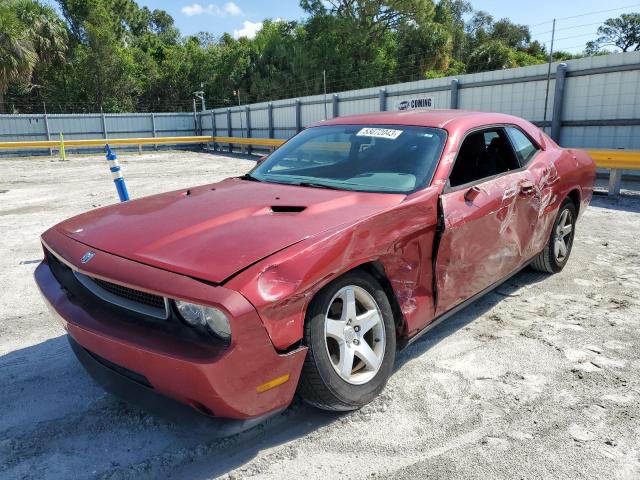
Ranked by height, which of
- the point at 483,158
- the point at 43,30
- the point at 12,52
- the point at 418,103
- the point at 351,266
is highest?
the point at 43,30

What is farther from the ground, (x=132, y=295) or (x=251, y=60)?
(x=251, y=60)

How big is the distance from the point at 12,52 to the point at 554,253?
3012 centimetres

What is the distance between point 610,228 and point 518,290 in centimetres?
322

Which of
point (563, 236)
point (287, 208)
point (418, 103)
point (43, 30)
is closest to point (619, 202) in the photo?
point (563, 236)

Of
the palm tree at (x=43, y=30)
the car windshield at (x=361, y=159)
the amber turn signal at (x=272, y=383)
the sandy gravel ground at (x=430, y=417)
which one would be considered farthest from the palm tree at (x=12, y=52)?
the amber turn signal at (x=272, y=383)

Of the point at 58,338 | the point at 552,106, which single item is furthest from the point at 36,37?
the point at 58,338

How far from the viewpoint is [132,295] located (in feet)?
7.37

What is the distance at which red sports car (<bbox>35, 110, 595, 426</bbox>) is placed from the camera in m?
2.04

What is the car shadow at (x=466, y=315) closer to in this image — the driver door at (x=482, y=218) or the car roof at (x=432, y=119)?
the driver door at (x=482, y=218)

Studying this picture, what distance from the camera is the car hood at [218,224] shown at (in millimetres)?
2184

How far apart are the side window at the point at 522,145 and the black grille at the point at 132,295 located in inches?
120

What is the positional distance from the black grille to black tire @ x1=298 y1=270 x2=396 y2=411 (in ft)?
2.15

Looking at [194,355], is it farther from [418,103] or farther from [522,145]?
[418,103]

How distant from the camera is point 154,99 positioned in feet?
134
